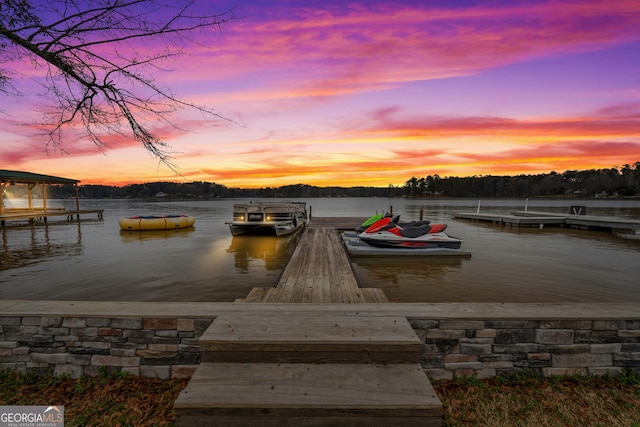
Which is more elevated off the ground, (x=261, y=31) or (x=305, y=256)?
(x=261, y=31)

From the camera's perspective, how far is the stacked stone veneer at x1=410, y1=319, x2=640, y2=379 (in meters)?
3.95

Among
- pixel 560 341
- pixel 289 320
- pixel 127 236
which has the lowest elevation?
pixel 127 236

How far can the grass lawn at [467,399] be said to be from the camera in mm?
3277

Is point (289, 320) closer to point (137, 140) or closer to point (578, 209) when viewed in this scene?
point (137, 140)

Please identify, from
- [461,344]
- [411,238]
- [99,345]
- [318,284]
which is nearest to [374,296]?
[318,284]

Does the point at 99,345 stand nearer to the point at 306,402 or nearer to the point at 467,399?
the point at 306,402

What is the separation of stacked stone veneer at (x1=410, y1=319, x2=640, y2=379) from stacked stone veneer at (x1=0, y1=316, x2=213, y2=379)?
3.23 metres

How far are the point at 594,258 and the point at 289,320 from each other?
1630 centimetres

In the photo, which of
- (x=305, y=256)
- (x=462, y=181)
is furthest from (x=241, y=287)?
(x=462, y=181)

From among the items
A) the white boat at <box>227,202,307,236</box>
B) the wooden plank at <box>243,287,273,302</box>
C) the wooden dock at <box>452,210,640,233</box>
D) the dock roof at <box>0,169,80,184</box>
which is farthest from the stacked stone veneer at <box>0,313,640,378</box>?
the dock roof at <box>0,169,80,184</box>

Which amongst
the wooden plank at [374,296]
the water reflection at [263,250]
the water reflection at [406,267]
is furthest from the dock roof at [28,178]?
the wooden plank at [374,296]

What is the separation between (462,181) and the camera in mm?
161375

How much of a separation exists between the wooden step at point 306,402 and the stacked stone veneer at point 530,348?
1.14 metres

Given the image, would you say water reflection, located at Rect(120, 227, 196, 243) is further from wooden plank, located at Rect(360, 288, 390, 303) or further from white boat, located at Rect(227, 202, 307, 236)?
wooden plank, located at Rect(360, 288, 390, 303)
